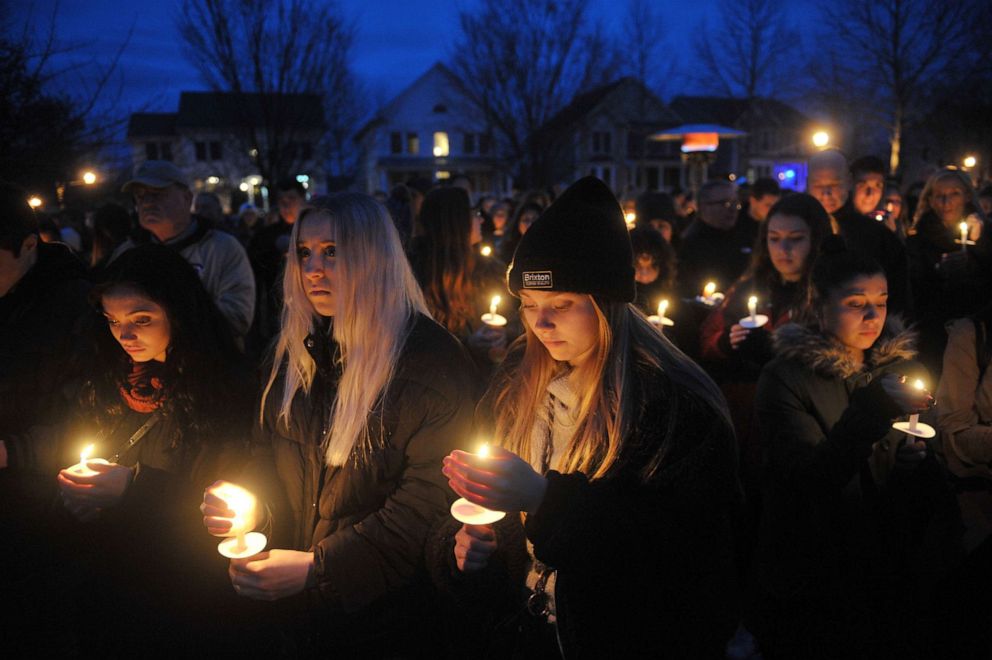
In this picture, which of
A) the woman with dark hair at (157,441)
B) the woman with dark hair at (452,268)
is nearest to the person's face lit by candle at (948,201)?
the woman with dark hair at (452,268)

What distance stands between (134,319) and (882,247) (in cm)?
545

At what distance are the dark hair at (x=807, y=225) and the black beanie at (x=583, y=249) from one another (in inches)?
94.4

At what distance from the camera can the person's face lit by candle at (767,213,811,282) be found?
4.17 meters

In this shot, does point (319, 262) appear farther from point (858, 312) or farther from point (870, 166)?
point (870, 166)

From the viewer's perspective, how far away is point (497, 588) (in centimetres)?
234

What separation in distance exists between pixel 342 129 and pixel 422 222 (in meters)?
27.0

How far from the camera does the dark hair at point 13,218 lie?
3.51m

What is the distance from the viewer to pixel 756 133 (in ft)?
138

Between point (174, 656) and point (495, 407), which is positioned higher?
point (495, 407)

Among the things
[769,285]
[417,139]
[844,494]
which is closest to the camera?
[844,494]

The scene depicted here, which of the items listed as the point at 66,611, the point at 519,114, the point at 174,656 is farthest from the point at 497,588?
the point at 519,114

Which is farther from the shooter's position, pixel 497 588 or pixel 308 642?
pixel 308 642

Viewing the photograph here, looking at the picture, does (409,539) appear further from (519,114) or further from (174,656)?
(519,114)

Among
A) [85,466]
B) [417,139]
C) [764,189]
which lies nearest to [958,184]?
[764,189]
